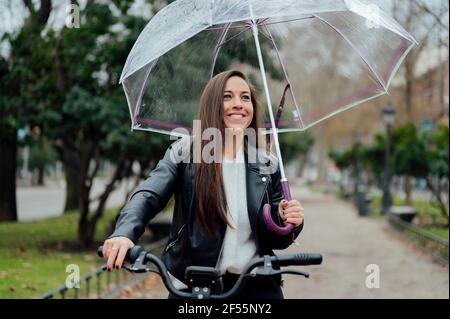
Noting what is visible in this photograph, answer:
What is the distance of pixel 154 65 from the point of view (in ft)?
12.5

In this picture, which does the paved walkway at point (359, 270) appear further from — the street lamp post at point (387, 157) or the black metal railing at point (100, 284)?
the street lamp post at point (387, 157)

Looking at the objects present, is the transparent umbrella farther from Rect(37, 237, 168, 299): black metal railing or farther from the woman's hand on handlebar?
Rect(37, 237, 168, 299): black metal railing

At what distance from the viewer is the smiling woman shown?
266 cm

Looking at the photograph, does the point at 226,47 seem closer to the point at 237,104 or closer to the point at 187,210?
the point at 237,104

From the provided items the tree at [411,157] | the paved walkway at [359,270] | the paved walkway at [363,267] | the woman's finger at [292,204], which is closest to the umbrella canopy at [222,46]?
the woman's finger at [292,204]

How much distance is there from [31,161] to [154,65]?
55994mm

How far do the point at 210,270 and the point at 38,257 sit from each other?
9.14 meters

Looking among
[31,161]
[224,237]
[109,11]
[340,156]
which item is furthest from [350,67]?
[31,161]

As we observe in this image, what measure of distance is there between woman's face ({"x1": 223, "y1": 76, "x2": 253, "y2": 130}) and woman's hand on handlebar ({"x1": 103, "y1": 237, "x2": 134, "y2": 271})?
781mm

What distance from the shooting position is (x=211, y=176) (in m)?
2.71

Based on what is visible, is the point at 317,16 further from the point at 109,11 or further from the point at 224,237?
the point at 109,11

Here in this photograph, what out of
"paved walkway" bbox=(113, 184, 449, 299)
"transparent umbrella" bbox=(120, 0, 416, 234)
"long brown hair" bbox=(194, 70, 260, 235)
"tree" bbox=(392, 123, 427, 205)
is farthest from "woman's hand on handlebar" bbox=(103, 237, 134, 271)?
"tree" bbox=(392, 123, 427, 205)

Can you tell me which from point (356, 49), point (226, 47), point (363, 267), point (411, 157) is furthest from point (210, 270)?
point (411, 157)
